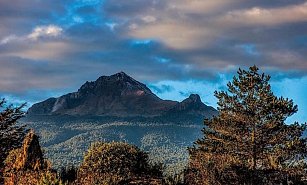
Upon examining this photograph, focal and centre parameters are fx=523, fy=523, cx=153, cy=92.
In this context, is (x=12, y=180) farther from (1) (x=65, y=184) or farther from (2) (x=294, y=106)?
(2) (x=294, y=106)

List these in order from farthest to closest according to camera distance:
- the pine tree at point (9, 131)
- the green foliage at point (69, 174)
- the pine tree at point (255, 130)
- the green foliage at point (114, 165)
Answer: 1. the pine tree at point (255, 130)
2. the pine tree at point (9, 131)
3. the green foliage at point (69, 174)
4. the green foliage at point (114, 165)

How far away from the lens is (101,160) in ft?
92.3

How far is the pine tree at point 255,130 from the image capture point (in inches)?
2212

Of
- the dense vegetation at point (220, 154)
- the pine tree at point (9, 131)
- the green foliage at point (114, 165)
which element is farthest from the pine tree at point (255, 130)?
the green foliage at point (114, 165)

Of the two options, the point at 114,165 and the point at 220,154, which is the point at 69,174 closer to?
the point at 114,165

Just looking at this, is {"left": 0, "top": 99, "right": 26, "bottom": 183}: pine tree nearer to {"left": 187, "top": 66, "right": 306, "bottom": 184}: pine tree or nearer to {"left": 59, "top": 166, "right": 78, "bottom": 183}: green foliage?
{"left": 59, "top": 166, "right": 78, "bottom": 183}: green foliage

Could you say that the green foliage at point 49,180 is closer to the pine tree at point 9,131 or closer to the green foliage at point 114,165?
the green foliage at point 114,165

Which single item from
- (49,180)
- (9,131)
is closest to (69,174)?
(49,180)

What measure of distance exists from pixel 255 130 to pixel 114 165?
1344 inches

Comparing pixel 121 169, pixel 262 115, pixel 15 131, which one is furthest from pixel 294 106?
pixel 121 169

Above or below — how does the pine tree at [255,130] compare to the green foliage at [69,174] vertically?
above

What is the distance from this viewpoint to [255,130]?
59.2 meters

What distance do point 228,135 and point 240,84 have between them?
6.34 m

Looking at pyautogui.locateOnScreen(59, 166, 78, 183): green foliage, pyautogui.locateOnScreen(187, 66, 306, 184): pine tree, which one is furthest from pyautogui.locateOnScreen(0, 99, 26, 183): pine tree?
pyautogui.locateOnScreen(187, 66, 306, 184): pine tree
